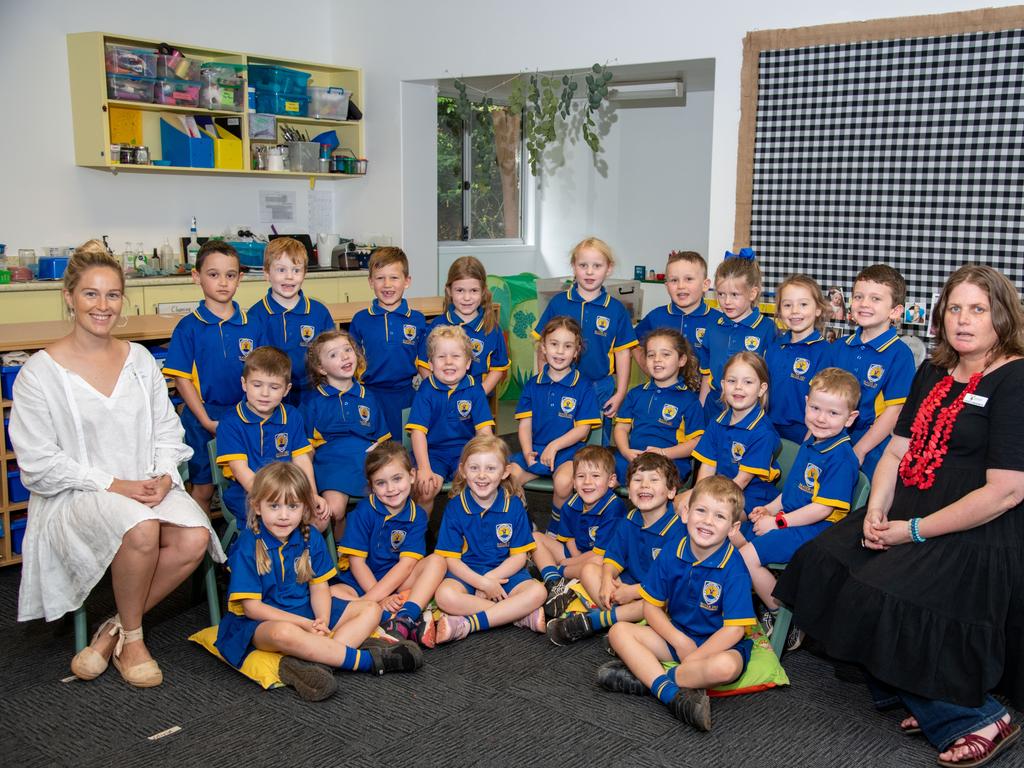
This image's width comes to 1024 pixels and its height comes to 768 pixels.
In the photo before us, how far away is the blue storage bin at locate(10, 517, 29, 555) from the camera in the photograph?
3.39 metres

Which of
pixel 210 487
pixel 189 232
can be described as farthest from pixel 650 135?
pixel 210 487

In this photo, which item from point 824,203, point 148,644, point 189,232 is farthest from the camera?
point 189,232

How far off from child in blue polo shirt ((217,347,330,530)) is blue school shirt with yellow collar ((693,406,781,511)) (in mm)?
1280

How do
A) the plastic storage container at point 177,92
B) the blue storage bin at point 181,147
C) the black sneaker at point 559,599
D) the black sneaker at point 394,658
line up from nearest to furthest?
the black sneaker at point 394,658
the black sneaker at point 559,599
the plastic storage container at point 177,92
the blue storage bin at point 181,147

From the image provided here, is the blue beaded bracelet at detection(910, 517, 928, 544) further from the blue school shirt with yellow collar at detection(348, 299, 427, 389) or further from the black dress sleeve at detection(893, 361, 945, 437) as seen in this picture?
the blue school shirt with yellow collar at detection(348, 299, 427, 389)

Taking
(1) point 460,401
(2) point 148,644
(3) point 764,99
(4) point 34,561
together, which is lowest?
(2) point 148,644

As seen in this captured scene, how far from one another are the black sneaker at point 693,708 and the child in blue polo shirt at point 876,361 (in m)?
1.06

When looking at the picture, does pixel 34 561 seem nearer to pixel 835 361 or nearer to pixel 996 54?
pixel 835 361

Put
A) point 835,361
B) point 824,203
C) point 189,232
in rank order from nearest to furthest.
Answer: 1. point 835,361
2. point 824,203
3. point 189,232

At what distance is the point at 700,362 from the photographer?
150 inches

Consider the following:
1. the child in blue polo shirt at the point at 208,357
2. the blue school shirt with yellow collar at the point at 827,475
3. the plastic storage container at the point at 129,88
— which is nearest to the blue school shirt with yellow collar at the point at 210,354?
the child in blue polo shirt at the point at 208,357

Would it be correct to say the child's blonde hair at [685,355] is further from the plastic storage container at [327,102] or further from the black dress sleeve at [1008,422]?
the plastic storage container at [327,102]

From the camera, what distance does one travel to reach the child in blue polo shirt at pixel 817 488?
2.88 m

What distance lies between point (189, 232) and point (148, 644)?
3.57 metres
